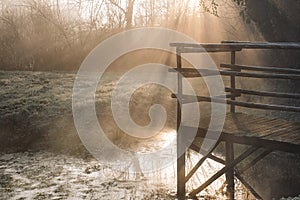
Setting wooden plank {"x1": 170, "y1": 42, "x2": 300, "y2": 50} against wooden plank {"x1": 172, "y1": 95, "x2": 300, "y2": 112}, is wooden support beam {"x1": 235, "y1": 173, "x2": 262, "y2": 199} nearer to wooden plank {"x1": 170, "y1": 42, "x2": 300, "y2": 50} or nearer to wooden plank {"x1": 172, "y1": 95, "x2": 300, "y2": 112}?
wooden plank {"x1": 172, "y1": 95, "x2": 300, "y2": 112}

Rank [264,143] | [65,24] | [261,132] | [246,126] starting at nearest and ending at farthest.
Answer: [264,143] → [261,132] → [246,126] → [65,24]

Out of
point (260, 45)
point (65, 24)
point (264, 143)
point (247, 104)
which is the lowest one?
point (264, 143)

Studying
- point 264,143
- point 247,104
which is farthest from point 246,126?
point 264,143

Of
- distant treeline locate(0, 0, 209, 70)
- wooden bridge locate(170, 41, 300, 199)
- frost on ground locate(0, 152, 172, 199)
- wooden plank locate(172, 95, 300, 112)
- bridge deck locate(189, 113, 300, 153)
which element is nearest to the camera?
bridge deck locate(189, 113, 300, 153)

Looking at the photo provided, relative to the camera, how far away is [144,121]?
422 inches

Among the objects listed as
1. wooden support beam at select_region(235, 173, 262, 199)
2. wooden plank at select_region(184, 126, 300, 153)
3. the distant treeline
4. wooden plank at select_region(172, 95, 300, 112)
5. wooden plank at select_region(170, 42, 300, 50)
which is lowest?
wooden support beam at select_region(235, 173, 262, 199)

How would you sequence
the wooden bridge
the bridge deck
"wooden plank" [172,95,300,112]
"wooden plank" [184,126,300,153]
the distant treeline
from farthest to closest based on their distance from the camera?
1. the distant treeline
2. "wooden plank" [172,95,300,112]
3. the wooden bridge
4. the bridge deck
5. "wooden plank" [184,126,300,153]

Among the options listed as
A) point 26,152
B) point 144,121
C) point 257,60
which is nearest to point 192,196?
point 26,152

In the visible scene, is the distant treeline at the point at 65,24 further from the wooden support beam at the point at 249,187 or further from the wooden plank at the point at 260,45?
the wooden plank at the point at 260,45

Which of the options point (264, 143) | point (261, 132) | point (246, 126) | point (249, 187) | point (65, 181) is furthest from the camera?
point (65, 181)

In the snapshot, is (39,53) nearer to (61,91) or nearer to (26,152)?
(61,91)

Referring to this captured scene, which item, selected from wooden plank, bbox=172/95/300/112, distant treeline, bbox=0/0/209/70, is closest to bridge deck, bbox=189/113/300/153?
wooden plank, bbox=172/95/300/112

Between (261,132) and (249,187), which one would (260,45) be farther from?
(249,187)

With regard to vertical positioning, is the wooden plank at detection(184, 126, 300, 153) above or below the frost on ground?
above
